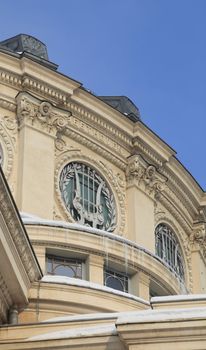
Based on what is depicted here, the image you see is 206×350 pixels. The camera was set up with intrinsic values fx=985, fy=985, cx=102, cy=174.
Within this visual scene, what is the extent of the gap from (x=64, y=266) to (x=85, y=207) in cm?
394

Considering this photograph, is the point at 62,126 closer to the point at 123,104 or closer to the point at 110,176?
the point at 110,176

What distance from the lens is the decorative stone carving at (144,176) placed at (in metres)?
32.0

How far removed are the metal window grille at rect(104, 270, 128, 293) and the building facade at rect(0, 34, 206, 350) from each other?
0.13ft

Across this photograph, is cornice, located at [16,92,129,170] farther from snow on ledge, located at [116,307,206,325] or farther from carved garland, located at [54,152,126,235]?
snow on ledge, located at [116,307,206,325]

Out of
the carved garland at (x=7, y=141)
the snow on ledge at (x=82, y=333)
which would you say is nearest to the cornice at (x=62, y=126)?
the carved garland at (x=7, y=141)

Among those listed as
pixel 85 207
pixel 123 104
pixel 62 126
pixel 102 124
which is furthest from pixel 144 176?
pixel 123 104

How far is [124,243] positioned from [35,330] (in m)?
8.91

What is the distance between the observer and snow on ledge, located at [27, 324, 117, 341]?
17516 mm

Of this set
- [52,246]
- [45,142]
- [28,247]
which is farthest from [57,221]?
[28,247]

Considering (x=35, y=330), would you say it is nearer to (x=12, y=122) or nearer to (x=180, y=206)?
(x=12, y=122)

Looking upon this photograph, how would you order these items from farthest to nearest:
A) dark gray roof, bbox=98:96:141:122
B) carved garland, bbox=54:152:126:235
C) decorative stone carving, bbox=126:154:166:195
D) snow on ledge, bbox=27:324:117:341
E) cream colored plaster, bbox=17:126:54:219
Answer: dark gray roof, bbox=98:96:141:122 < decorative stone carving, bbox=126:154:166:195 < carved garland, bbox=54:152:126:235 < cream colored plaster, bbox=17:126:54:219 < snow on ledge, bbox=27:324:117:341

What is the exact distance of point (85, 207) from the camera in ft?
98.3

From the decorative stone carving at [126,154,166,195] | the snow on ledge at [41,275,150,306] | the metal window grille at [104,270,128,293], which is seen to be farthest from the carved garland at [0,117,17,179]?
the snow on ledge at [41,275,150,306]

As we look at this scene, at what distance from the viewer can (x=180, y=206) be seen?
1348 inches
